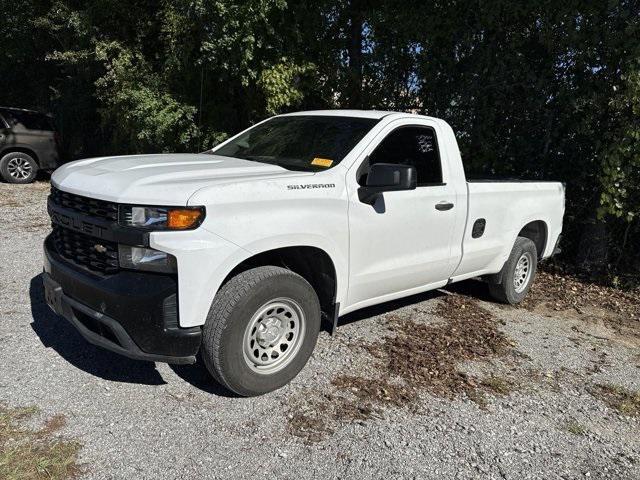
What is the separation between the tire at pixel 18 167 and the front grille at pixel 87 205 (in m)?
8.93

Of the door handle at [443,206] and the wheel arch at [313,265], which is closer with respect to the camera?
the wheel arch at [313,265]

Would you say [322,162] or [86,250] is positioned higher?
[322,162]

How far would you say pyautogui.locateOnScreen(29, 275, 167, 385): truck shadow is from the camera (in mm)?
3676

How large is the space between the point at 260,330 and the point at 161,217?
3.21ft

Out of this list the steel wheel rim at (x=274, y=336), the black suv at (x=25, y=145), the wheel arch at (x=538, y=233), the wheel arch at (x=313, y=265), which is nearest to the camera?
the steel wheel rim at (x=274, y=336)

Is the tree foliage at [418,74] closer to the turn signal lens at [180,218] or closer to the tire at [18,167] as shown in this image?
the tire at [18,167]

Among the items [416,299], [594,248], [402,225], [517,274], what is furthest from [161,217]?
[594,248]

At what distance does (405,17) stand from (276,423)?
6.81 m

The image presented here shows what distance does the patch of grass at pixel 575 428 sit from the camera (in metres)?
3.45

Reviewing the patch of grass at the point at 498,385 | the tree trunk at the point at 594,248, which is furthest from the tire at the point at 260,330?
the tree trunk at the point at 594,248

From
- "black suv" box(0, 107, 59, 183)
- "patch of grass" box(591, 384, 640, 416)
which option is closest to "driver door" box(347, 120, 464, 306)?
"patch of grass" box(591, 384, 640, 416)

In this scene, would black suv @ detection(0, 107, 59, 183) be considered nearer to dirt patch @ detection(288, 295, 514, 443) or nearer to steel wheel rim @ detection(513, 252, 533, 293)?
dirt patch @ detection(288, 295, 514, 443)

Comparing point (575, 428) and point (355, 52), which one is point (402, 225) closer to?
point (575, 428)

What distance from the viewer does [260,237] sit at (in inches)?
127
